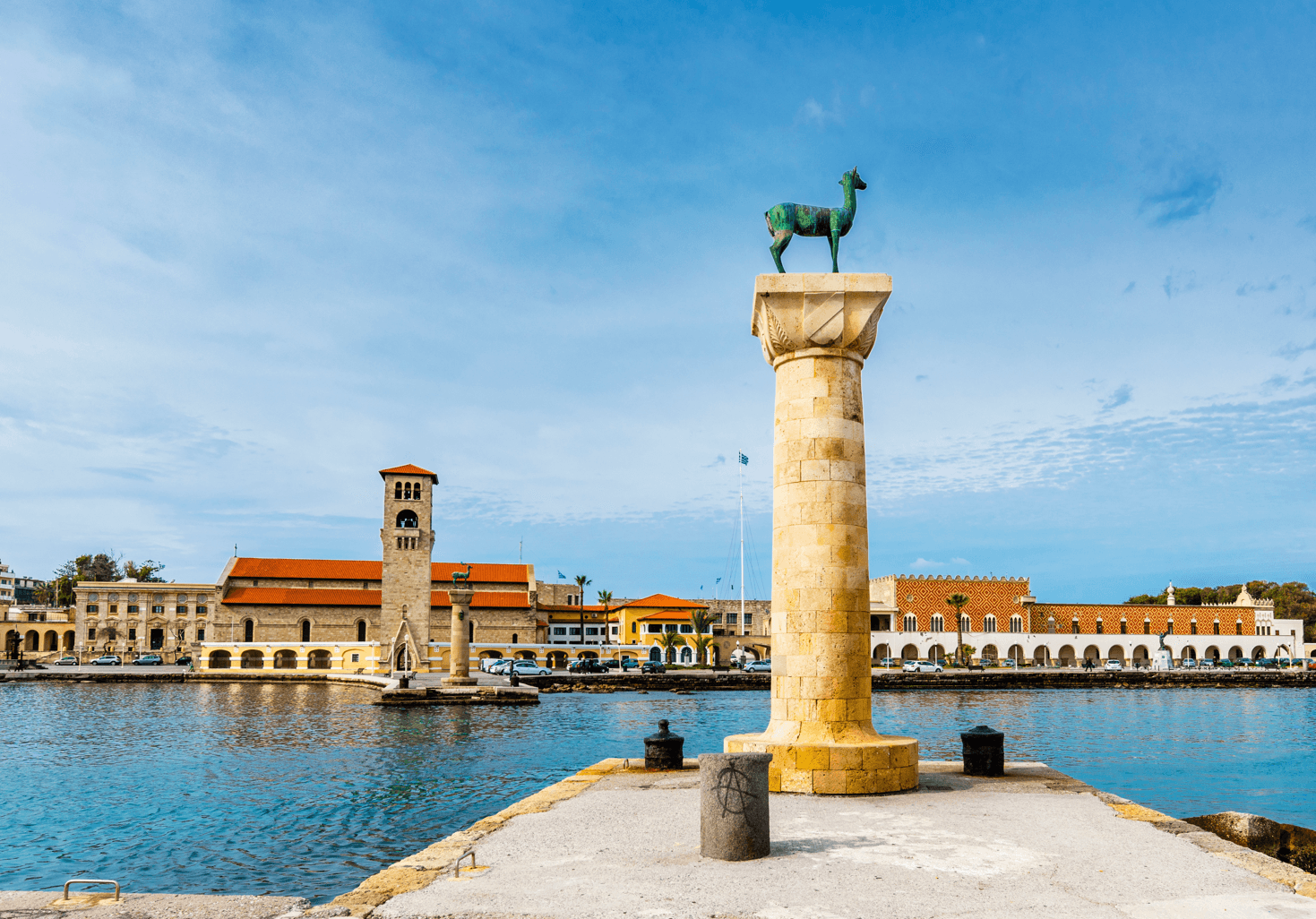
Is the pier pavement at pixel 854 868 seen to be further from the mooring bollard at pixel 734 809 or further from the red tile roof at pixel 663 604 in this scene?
the red tile roof at pixel 663 604

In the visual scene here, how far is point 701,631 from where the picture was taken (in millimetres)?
83312

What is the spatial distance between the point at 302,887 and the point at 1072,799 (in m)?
10.6

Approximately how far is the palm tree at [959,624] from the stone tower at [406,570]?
48084mm

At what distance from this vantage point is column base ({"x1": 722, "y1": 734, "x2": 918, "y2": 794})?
39.2ft

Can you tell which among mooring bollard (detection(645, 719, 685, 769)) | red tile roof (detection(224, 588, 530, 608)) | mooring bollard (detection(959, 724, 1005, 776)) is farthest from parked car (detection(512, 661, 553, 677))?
mooring bollard (detection(959, 724, 1005, 776))

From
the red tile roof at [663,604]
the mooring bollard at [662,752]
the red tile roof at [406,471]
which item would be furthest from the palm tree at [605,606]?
the mooring bollard at [662,752]

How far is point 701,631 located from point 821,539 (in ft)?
237

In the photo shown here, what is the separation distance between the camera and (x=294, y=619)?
78062 millimetres

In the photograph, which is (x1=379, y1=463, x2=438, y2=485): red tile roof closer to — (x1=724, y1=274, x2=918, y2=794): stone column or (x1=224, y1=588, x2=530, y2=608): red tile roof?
(x1=224, y1=588, x2=530, y2=608): red tile roof

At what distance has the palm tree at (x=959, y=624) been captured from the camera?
8656cm

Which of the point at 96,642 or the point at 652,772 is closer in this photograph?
the point at 652,772

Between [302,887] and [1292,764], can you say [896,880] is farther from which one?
[1292,764]

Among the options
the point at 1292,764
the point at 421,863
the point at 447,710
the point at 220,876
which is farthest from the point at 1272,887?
the point at 447,710

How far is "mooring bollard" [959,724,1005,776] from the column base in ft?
6.02
